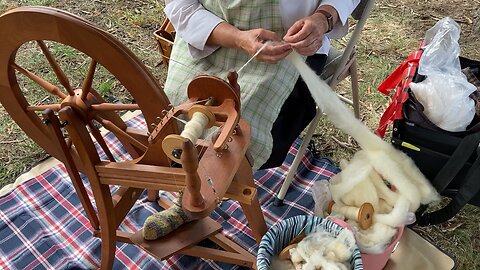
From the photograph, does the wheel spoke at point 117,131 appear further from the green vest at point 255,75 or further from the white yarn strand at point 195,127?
the white yarn strand at point 195,127

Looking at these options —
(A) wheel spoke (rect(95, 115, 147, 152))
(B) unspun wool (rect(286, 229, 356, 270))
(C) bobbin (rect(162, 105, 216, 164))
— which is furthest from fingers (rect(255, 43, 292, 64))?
(B) unspun wool (rect(286, 229, 356, 270))

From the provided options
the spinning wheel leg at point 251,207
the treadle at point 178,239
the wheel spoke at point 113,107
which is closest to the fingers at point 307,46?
the spinning wheel leg at point 251,207

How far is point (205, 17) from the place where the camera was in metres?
1.73

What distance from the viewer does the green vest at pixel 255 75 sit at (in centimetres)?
167

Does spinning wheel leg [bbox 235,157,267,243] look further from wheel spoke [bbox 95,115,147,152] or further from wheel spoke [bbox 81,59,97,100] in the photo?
wheel spoke [bbox 81,59,97,100]

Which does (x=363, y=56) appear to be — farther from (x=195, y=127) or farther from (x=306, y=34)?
(x=195, y=127)

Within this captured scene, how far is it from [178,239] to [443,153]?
990 mm

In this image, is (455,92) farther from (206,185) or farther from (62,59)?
(62,59)

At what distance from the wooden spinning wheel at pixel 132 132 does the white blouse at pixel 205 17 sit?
381 millimetres

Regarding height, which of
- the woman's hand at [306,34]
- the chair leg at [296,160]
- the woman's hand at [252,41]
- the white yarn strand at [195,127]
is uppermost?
the woman's hand at [306,34]

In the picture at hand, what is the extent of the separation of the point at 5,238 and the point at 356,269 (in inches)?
54.9

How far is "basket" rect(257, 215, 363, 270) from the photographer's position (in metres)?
1.61

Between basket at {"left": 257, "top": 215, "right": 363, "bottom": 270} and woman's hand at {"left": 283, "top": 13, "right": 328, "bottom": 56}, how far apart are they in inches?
21.5

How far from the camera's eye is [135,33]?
3.28m
